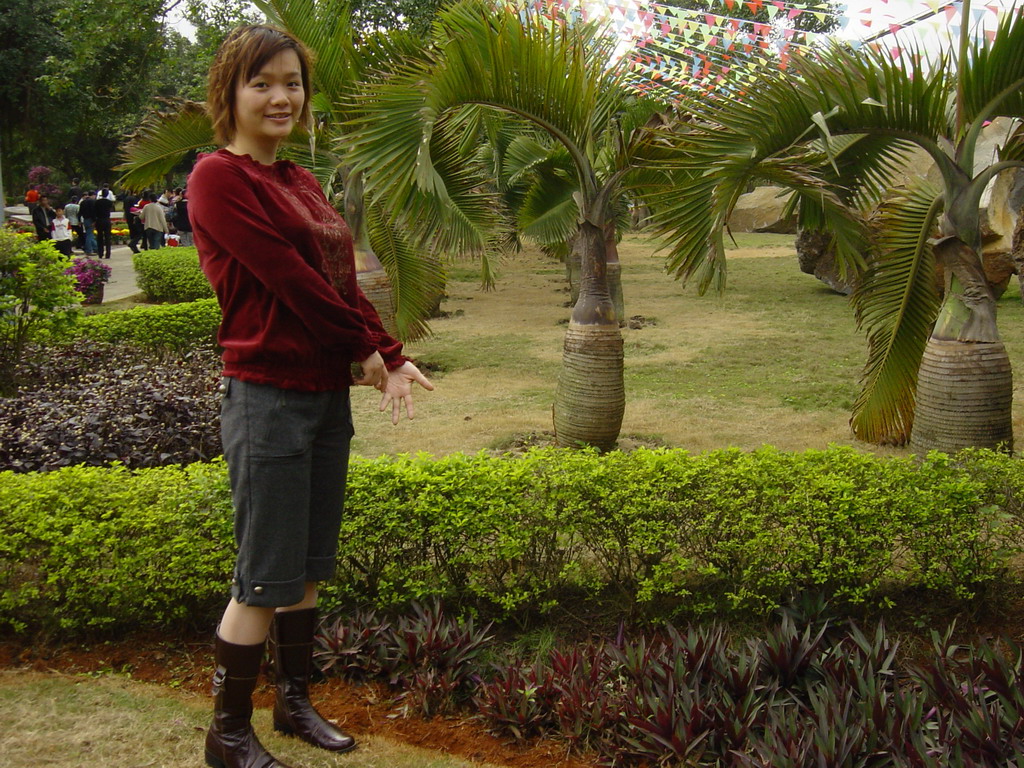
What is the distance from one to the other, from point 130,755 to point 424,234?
161 inches

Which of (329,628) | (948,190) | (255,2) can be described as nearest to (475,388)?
(255,2)

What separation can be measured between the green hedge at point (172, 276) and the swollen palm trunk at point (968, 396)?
357 inches

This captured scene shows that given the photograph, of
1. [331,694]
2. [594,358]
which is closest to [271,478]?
[331,694]

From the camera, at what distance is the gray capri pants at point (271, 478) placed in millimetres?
2238

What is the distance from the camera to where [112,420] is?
5047 mm

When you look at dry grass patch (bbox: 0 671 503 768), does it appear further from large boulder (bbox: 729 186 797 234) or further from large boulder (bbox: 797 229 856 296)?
large boulder (bbox: 729 186 797 234)

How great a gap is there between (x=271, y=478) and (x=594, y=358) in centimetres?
368

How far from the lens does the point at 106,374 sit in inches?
255

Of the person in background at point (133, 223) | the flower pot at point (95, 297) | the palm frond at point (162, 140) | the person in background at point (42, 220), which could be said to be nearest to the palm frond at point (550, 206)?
the palm frond at point (162, 140)

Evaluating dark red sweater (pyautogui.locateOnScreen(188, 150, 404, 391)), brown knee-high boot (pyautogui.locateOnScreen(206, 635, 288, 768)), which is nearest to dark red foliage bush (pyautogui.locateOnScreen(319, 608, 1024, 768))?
brown knee-high boot (pyautogui.locateOnScreen(206, 635, 288, 768))

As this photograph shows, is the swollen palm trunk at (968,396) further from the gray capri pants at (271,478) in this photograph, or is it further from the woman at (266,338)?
the gray capri pants at (271,478)

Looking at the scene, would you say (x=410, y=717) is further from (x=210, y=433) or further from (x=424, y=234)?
(x=424, y=234)

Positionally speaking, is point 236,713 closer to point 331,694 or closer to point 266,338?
point 331,694

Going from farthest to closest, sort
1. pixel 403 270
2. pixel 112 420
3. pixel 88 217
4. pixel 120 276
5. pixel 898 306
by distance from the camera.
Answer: pixel 88 217, pixel 120 276, pixel 403 270, pixel 898 306, pixel 112 420
